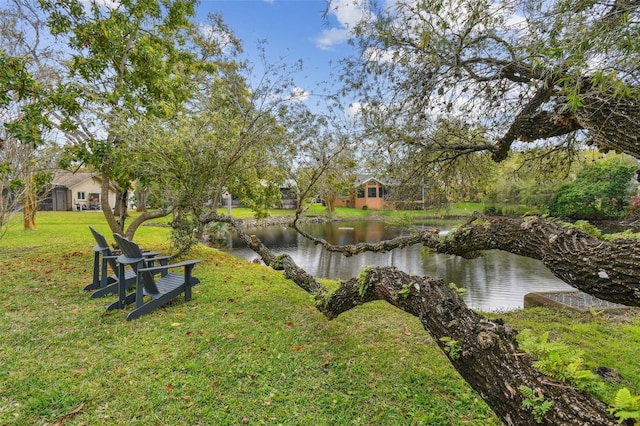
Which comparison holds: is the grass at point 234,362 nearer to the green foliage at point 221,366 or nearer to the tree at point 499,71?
the green foliage at point 221,366

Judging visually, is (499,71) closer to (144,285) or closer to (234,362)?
(234,362)

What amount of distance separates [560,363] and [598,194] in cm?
2597

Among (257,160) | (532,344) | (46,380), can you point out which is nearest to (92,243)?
(257,160)

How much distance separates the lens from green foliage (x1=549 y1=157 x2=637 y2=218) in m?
20.6

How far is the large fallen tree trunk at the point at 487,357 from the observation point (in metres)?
1.50

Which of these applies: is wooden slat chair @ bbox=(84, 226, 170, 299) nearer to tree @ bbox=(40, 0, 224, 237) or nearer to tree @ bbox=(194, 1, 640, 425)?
tree @ bbox=(194, 1, 640, 425)

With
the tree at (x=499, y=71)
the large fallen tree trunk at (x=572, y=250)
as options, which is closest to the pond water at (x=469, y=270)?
the tree at (x=499, y=71)

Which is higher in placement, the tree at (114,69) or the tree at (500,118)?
the tree at (114,69)

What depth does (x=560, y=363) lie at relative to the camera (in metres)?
1.69

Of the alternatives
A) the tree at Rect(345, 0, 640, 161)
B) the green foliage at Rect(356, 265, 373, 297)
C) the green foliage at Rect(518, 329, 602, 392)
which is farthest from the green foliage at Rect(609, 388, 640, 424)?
the green foliage at Rect(356, 265, 373, 297)

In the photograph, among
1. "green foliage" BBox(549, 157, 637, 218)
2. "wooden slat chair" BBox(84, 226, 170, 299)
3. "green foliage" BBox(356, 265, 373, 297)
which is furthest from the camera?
"green foliage" BBox(549, 157, 637, 218)

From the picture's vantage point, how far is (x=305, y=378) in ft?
9.43

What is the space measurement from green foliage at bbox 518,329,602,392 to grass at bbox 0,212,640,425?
0.92 m

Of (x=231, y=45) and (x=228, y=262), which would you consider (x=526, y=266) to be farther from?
(x=231, y=45)
